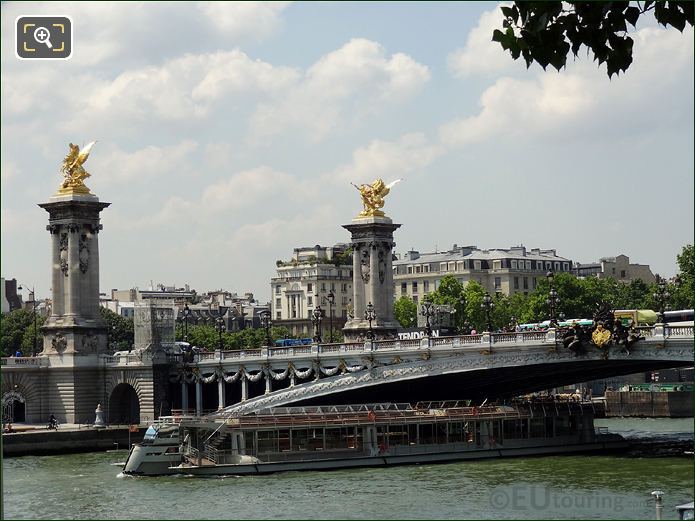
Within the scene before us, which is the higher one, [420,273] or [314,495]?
[420,273]

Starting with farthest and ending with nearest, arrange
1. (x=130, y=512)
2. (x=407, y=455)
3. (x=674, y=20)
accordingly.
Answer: (x=407, y=455)
(x=130, y=512)
(x=674, y=20)

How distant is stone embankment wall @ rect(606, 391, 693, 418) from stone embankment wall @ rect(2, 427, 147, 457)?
30373 mm

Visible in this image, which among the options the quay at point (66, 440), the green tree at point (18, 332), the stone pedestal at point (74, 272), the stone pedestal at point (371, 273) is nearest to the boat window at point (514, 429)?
the quay at point (66, 440)

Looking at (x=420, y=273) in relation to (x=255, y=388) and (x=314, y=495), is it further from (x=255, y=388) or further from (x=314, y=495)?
(x=314, y=495)

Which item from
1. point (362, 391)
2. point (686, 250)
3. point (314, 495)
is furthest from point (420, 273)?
point (314, 495)

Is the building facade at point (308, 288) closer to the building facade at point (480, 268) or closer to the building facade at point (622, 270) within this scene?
the building facade at point (480, 268)

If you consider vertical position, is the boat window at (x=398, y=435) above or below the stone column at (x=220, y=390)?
below

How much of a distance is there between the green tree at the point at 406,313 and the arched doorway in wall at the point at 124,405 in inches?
1615

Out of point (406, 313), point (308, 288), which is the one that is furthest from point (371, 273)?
point (308, 288)

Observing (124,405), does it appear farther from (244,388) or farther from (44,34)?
(44,34)

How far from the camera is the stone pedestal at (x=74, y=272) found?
6588 cm

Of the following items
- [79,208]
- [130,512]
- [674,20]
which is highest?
[79,208]

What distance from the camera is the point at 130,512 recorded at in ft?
122

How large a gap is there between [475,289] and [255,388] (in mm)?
41265
